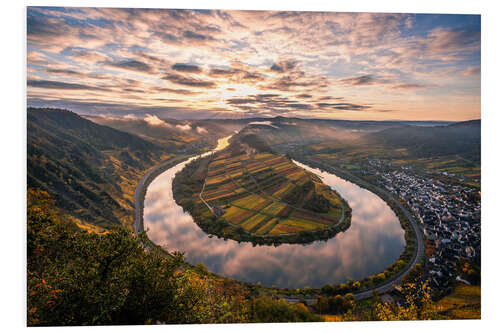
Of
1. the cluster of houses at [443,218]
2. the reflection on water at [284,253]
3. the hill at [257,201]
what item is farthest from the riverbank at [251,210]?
the cluster of houses at [443,218]

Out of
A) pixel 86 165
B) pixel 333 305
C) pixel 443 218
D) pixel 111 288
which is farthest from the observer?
pixel 86 165

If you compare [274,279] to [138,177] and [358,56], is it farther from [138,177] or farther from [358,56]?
[138,177]

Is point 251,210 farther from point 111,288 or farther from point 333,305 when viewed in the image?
point 111,288

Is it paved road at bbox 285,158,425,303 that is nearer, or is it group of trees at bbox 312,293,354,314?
group of trees at bbox 312,293,354,314

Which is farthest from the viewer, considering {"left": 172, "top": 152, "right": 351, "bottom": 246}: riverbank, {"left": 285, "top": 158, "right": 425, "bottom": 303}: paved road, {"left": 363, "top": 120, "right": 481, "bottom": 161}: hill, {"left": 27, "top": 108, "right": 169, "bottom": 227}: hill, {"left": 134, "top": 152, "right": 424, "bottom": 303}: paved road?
{"left": 172, "top": 152, "right": 351, "bottom": 246}: riverbank

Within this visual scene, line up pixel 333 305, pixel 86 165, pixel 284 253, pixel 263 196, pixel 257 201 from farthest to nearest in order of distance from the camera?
pixel 86 165
pixel 263 196
pixel 257 201
pixel 284 253
pixel 333 305

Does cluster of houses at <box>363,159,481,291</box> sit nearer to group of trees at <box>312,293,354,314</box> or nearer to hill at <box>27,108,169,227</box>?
group of trees at <box>312,293,354,314</box>

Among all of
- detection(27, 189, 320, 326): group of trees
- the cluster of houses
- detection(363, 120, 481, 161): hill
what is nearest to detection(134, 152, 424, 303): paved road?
the cluster of houses

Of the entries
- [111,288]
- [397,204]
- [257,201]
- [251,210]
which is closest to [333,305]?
[251,210]
